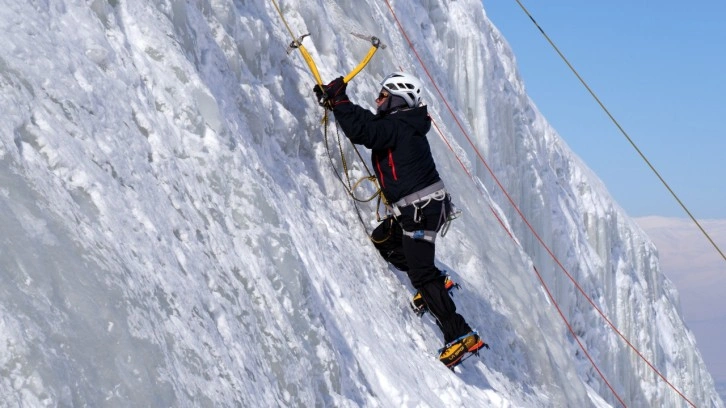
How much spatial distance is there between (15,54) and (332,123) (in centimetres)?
350

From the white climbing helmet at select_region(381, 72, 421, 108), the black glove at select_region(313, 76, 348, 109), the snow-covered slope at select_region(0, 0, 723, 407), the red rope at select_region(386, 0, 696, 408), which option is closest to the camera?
the snow-covered slope at select_region(0, 0, 723, 407)

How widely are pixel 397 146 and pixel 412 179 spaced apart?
261 mm

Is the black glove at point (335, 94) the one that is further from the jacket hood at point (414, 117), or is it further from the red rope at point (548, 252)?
the red rope at point (548, 252)

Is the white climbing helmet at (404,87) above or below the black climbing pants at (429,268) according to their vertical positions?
above

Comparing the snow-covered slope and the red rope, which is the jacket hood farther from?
the red rope

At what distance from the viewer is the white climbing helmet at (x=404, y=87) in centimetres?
657

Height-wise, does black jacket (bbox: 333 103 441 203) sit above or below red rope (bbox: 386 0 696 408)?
above

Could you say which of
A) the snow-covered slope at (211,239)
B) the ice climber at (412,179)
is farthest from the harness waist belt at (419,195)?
the snow-covered slope at (211,239)

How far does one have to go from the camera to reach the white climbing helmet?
6.57 meters

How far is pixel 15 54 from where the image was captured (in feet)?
13.2

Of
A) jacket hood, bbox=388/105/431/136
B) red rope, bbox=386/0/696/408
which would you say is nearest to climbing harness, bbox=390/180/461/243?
jacket hood, bbox=388/105/431/136

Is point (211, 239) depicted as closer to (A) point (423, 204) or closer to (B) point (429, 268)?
(A) point (423, 204)

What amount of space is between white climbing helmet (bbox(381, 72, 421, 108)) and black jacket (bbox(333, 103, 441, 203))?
0.09 m

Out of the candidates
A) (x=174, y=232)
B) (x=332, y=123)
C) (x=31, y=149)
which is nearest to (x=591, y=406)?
(x=332, y=123)
